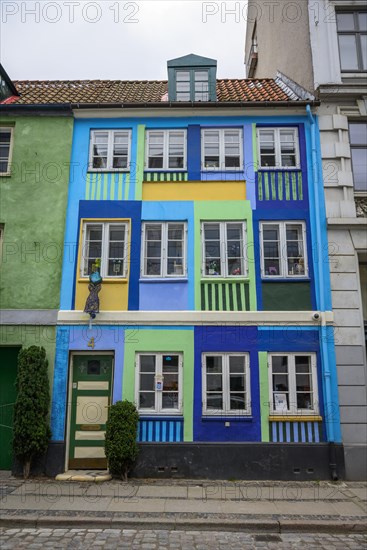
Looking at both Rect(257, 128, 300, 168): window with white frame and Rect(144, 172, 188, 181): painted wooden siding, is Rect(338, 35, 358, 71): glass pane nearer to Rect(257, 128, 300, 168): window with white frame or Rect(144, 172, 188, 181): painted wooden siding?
Rect(257, 128, 300, 168): window with white frame

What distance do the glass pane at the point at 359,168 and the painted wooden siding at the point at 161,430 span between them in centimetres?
716

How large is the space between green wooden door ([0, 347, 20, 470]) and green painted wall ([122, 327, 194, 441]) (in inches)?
106

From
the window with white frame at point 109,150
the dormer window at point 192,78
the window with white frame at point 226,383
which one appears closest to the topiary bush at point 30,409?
the window with white frame at point 226,383

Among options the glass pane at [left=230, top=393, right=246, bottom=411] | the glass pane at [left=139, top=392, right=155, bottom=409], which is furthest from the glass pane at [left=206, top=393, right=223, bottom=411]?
the glass pane at [left=139, top=392, right=155, bottom=409]

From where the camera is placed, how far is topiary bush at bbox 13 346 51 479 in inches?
369

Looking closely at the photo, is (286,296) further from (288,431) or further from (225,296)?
(288,431)

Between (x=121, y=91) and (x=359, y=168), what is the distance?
7320mm

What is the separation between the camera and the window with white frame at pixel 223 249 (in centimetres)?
1079

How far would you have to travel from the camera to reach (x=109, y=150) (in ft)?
38.0

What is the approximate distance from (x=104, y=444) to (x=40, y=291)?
3.83 metres

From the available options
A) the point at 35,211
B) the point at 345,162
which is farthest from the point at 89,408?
the point at 345,162

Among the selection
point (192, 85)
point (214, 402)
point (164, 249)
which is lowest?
point (214, 402)

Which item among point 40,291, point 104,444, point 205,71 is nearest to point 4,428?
point 104,444

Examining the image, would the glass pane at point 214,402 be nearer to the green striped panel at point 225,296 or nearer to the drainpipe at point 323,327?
the green striped panel at point 225,296
